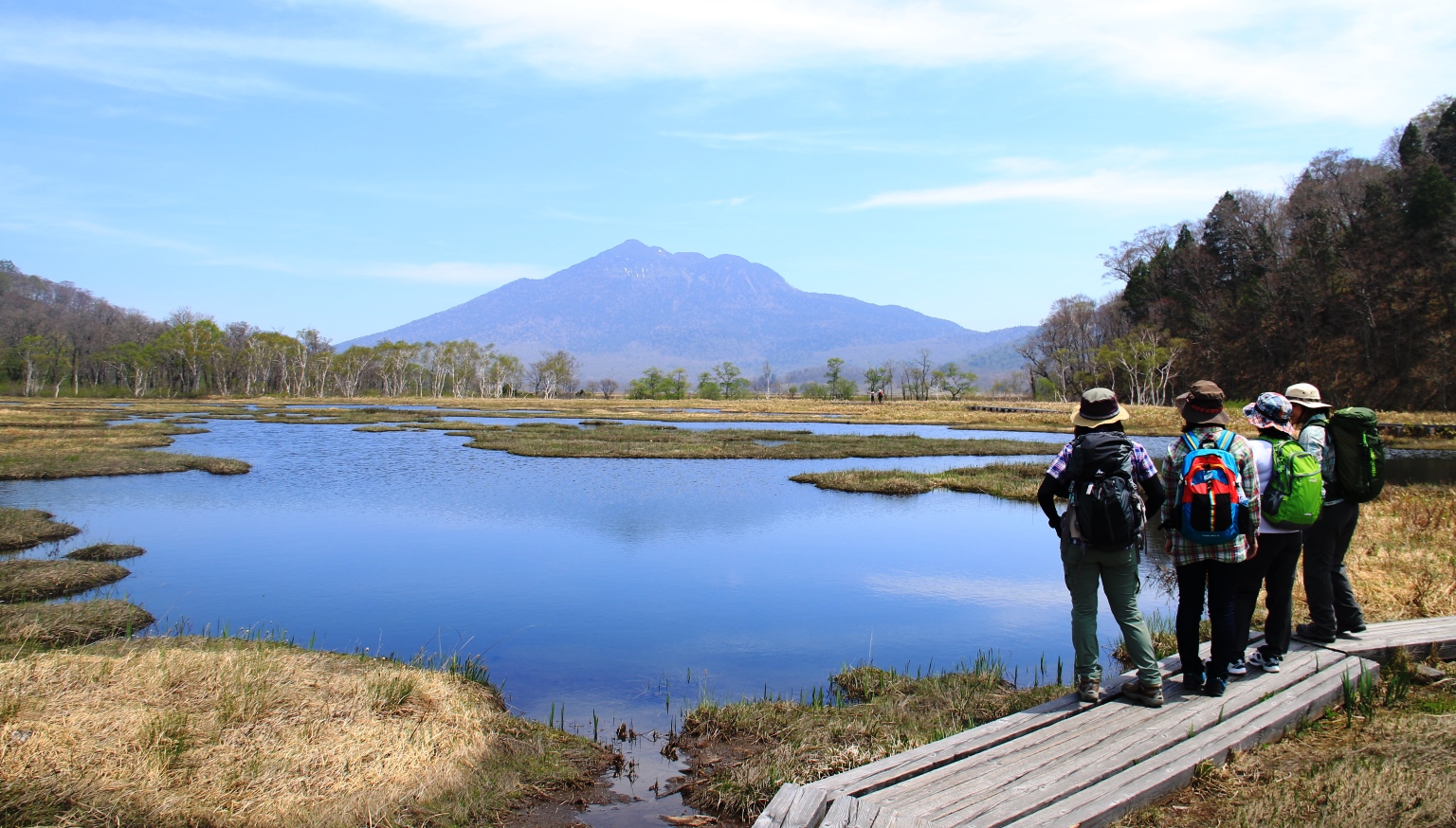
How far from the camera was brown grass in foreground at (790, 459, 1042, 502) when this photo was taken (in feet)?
90.6

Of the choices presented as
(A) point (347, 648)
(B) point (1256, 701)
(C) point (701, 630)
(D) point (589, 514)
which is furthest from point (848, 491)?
(B) point (1256, 701)

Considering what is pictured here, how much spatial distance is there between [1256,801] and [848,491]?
2217cm

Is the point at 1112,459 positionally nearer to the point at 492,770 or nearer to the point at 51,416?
the point at 492,770

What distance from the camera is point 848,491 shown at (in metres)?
27.6

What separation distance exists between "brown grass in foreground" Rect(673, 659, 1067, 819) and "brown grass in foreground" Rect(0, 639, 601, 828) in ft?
3.70

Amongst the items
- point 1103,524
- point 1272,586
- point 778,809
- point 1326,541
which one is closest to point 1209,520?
point 1103,524

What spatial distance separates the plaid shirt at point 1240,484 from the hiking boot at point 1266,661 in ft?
4.15

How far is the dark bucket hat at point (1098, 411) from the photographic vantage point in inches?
268

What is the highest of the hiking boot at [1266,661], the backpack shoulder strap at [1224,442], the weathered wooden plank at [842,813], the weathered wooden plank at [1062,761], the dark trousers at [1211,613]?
the backpack shoulder strap at [1224,442]

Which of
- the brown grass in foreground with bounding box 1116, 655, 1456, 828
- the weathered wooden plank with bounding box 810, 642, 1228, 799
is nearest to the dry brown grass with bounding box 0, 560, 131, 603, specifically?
the weathered wooden plank with bounding box 810, 642, 1228, 799

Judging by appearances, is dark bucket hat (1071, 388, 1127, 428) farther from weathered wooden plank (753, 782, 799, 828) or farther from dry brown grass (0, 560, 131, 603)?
dry brown grass (0, 560, 131, 603)

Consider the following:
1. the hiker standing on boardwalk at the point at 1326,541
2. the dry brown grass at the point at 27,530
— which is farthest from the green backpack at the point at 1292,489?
the dry brown grass at the point at 27,530

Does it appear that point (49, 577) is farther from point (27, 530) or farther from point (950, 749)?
point (950, 749)

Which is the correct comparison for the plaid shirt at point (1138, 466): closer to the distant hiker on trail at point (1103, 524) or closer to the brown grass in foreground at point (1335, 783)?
the distant hiker on trail at point (1103, 524)
